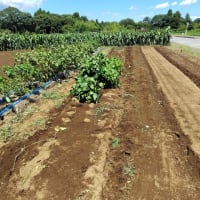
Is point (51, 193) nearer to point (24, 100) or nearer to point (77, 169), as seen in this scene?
point (77, 169)

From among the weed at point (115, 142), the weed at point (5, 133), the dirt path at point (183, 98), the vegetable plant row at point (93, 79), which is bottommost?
the dirt path at point (183, 98)

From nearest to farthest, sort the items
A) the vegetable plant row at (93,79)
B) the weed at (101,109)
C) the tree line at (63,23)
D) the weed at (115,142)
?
the weed at (115,142), the weed at (101,109), the vegetable plant row at (93,79), the tree line at (63,23)

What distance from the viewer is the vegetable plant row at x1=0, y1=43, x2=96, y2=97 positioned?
870cm

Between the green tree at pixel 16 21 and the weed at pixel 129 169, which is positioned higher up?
the weed at pixel 129 169

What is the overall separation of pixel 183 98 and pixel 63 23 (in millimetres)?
68522

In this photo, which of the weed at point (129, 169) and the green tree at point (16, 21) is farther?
the green tree at point (16, 21)

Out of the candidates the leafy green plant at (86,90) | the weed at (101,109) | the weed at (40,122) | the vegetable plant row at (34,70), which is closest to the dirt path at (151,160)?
the weed at (101,109)

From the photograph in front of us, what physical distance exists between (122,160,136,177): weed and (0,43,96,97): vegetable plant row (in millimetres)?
4281

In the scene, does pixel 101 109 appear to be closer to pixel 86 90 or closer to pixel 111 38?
pixel 86 90

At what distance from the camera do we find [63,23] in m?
73.9

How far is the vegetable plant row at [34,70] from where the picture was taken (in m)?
8.70

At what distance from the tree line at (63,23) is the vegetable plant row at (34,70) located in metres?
41.5

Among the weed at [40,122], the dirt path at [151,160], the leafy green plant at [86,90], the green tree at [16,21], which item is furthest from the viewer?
the green tree at [16,21]

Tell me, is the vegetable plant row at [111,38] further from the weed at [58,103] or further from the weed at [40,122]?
the weed at [40,122]
